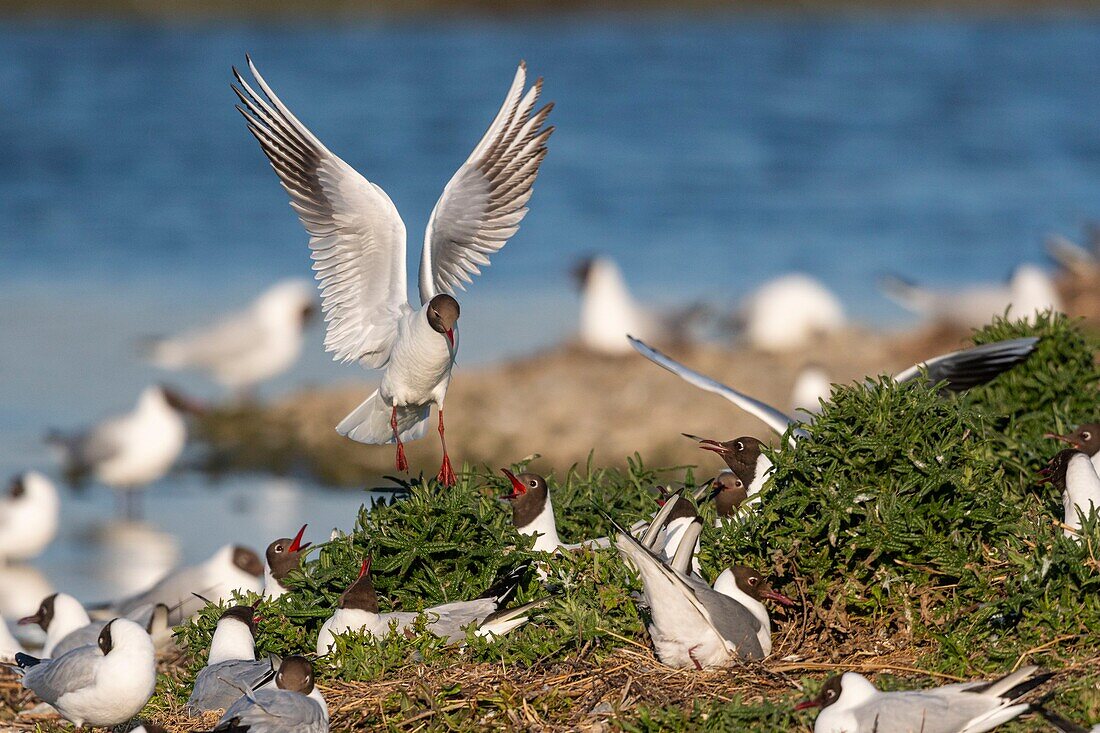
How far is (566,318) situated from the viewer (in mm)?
17188

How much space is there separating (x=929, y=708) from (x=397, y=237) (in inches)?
124

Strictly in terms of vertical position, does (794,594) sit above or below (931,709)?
below

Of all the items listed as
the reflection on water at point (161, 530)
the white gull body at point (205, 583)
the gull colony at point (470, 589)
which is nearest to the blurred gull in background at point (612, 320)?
the reflection on water at point (161, 530)

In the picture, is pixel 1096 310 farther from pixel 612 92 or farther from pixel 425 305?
pixel 612 92

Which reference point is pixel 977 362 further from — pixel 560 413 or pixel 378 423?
pixel 560 413

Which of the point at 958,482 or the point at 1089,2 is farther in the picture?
the point at 1089,2

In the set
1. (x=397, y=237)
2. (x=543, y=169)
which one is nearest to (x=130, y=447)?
(x=397, y=237)

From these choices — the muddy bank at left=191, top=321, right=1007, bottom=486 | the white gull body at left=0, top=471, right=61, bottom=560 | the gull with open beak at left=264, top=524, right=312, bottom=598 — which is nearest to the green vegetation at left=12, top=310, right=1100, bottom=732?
the gull with open beak at left=264, top=524, right=312, bottom=598

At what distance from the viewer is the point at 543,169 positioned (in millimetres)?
24969

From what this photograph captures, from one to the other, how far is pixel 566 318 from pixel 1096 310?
5.72 m

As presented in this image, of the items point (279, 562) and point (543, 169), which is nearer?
point (279, 562)

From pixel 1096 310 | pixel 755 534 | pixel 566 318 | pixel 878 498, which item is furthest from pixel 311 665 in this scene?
pixel 566 318

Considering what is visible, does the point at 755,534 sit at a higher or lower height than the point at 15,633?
higher

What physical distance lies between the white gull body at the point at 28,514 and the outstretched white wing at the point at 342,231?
4.05 metres
